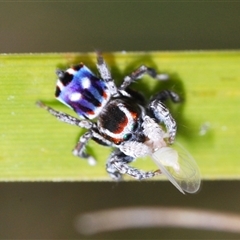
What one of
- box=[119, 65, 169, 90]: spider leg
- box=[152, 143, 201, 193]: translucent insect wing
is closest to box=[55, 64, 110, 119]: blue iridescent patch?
box=[119, 65, 169, 90]: spider leg

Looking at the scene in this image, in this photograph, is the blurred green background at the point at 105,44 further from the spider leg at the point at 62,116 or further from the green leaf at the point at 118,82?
the spider leg at the point at 62,116

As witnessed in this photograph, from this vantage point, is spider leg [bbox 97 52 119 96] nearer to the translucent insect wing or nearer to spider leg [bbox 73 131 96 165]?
spider leg [bbox 73 131 96 165]

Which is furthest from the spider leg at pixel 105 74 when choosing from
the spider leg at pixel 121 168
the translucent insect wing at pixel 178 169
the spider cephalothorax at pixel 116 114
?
the translucent insect wing at pixel 178 169

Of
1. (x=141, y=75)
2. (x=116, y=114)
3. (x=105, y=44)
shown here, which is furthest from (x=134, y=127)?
(x=105, y=44)

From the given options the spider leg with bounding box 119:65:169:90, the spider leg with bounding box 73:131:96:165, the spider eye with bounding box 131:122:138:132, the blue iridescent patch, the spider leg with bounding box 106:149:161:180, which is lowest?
the spider leg with bounding box 106:149:161:180

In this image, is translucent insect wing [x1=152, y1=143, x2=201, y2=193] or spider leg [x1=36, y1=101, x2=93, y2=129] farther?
spider leg [x1=36, y1=101, x2=93, y2=129]
